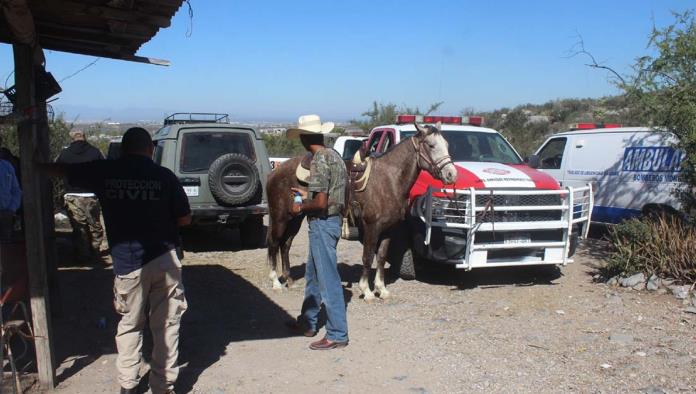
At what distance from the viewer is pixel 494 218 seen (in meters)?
7.21

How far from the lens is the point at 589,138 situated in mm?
11297

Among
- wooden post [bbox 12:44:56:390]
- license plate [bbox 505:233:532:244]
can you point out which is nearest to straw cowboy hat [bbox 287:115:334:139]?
wooden post [bbox 12:44:56:390]

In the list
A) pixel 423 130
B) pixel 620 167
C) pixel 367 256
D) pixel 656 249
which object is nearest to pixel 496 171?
pixel 423 130

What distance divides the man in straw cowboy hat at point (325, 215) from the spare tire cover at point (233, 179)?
390cm

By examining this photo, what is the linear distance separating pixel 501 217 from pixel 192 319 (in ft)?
12.4

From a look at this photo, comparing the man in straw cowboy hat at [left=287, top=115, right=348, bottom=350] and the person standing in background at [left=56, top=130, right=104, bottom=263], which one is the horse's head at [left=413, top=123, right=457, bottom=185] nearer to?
the man in straw cowboy hat at [left=287, top=115, right=348, bottom=350]

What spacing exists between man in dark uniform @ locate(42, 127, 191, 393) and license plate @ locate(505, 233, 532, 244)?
14.3 ft

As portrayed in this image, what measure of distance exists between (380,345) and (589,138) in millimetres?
7472

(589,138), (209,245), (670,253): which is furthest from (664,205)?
(209,245)

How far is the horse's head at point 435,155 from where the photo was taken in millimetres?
6875

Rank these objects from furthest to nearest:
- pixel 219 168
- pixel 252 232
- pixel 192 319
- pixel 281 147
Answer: pixel 281 147 < pixel 252 232 < pixel 219 168 < pixel 192 319

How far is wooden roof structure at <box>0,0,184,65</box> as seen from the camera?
4418mm

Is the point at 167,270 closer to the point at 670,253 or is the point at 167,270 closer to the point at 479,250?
the point at 479,250

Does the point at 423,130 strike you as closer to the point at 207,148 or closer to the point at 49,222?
the point at 49,222
